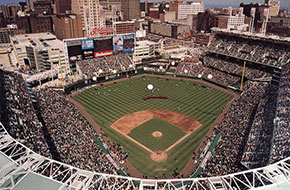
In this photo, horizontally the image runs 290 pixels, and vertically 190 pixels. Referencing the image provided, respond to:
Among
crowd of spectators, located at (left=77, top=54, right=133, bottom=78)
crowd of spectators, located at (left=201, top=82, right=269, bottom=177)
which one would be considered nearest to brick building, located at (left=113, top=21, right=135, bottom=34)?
crowd of spectators, located at (left=77, top=54, right=133, bottom=78)

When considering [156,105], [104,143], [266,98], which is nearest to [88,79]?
[156,105]

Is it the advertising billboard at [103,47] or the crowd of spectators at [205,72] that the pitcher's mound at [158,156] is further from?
the advertising billboard at [103,47]

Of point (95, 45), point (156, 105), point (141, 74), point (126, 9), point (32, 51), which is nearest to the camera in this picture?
point (156, 105)

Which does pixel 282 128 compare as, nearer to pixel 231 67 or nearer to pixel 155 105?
pixel 155 105

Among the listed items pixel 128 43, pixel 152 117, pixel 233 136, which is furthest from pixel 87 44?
pixel 233 136

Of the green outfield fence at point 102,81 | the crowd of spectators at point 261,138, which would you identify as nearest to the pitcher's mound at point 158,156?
the crowd of spectators at point 261,138

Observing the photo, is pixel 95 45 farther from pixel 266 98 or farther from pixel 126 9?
pixel 126 9
